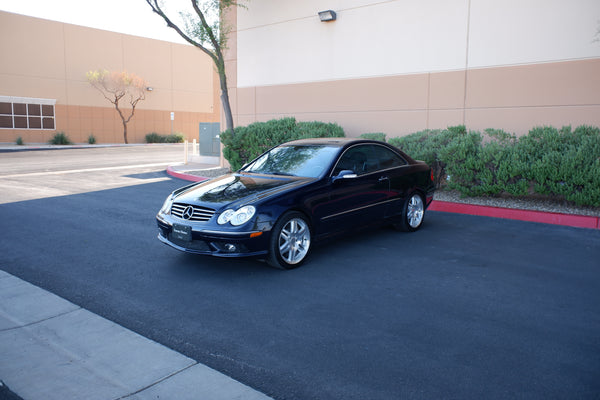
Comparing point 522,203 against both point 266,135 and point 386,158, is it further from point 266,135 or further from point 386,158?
point 266,135

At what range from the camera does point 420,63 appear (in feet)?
41.4

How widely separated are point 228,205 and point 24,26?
124 ft

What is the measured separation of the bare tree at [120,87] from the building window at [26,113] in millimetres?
3796

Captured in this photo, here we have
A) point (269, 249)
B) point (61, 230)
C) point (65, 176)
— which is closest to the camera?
point (269, 249)

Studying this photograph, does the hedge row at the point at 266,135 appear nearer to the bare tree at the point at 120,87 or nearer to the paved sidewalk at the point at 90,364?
the paved sidewalk at the point at 90,364

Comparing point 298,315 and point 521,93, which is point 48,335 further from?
point 521,93

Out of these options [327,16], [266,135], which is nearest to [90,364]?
[266,135]

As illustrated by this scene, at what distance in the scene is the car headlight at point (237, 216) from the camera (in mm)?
5465

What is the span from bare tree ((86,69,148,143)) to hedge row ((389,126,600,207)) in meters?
34.2

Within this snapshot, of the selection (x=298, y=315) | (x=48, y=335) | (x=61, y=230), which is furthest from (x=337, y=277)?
(x=61, y=230)

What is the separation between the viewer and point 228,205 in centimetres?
561

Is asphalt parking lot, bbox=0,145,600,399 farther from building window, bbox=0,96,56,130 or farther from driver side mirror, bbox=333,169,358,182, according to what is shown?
building window, bbox=0,96,56,130

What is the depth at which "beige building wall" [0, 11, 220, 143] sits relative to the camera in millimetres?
35494

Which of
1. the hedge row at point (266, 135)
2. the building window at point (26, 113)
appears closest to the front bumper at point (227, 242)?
the hedge row at point (266, 135)
